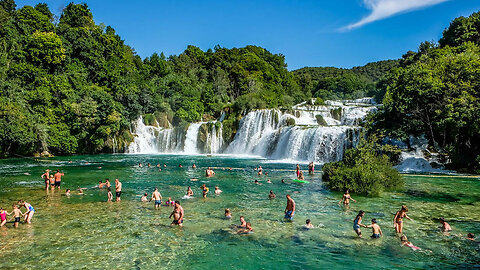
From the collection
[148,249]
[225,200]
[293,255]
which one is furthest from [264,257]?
[225,200]

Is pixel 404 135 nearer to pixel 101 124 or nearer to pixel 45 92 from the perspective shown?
pixel 101 124

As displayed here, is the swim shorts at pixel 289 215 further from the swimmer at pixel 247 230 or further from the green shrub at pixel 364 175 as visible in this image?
the green shrub at pixel 364 175

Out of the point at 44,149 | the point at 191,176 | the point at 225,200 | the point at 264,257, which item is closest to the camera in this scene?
the point at 264,257

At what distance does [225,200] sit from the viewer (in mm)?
16781

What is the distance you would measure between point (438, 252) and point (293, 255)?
4416 mm

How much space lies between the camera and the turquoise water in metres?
8.74

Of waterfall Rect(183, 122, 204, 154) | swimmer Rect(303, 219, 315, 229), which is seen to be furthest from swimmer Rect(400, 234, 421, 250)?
waterfall Rect(183, 122, 204, 154)

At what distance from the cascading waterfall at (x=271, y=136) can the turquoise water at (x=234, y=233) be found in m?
15.4

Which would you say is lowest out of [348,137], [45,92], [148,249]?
[148,249]

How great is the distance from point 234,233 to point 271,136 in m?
32.0

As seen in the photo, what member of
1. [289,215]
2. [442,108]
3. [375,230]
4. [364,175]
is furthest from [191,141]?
[375,230]

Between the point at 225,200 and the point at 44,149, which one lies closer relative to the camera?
the point at 225,200

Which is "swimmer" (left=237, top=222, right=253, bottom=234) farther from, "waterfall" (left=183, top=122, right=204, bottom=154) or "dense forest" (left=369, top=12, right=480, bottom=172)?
"waterfall" (left=183, top=122, right=204, bottom=154)

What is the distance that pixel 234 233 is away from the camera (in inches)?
440
